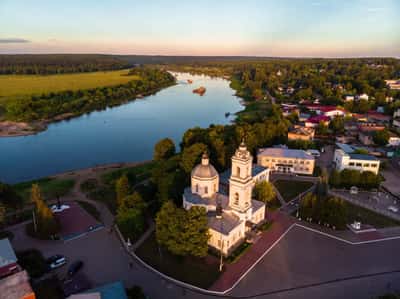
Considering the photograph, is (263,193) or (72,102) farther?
(72,102)

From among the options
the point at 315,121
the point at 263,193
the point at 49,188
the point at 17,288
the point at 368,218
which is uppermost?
the point at 315,121

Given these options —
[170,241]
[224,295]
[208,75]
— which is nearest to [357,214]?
[224,295]

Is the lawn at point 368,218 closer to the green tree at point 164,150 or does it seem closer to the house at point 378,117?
the green tree at point 164,150

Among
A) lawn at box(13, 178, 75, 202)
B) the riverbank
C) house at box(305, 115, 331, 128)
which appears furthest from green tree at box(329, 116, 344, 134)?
the riverbank

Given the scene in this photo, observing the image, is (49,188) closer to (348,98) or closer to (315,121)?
(315,121)

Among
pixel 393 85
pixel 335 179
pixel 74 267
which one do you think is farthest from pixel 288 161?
pixel 393 85

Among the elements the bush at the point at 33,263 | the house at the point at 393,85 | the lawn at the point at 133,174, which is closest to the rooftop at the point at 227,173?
the lawn at the point at 133,174
